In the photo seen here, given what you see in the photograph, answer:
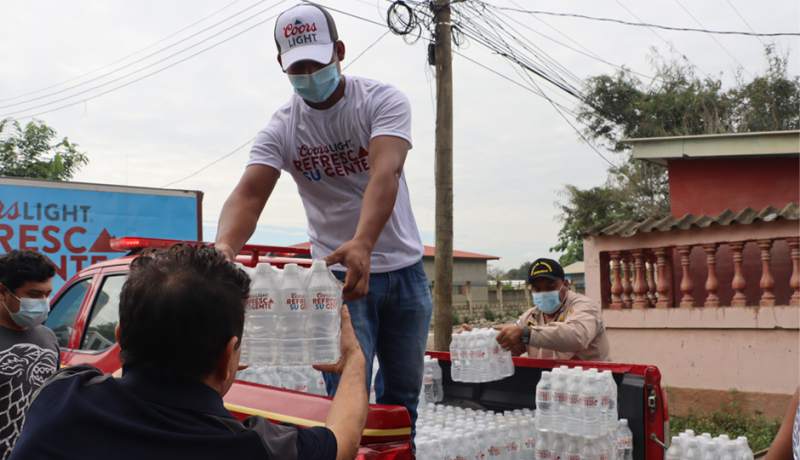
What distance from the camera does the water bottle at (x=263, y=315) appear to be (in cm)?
269

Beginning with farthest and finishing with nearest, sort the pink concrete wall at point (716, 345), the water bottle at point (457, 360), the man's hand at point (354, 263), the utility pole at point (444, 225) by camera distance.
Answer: the utility pole at point (444, 225) < the pink concrete wall at point (716, 345) < the water bottle at point (457, 360) < the man's hand at point (354, 263)

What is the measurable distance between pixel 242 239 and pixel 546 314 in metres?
3.56

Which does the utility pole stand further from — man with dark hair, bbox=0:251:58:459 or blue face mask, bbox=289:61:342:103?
blue face mask, bbox=289:61:342:103

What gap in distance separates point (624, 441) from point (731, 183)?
7699mm

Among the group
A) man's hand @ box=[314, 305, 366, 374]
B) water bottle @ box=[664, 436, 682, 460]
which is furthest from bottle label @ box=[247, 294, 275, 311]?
water bottle @ box=[664, 436, 682, 460]

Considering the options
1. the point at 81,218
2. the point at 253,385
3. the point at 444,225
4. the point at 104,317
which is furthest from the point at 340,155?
the point at 81,218

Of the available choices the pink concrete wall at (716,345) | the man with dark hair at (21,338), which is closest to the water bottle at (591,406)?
the man with dark hair at (21,338)

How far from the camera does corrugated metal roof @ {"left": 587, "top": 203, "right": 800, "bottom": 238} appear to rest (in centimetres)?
865

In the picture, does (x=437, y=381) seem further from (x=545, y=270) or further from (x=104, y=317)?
(x=104, y=317)

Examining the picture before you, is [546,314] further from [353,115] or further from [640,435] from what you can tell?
[353,115]

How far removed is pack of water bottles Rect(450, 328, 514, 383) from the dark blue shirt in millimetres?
3622

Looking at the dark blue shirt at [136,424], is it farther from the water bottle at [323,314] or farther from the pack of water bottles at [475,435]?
the pack of water bottles at [475,435]

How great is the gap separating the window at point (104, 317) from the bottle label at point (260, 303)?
3.01 m

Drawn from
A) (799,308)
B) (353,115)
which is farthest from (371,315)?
(799,308)
